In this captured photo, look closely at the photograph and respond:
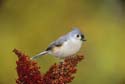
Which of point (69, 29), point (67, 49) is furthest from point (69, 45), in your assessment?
point (69, 29)

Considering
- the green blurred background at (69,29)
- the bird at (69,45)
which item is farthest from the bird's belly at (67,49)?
the green blurred background at (69,29)

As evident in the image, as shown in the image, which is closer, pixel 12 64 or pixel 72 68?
pixel 72 68

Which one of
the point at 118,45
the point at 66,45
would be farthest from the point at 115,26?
the point at 66,45

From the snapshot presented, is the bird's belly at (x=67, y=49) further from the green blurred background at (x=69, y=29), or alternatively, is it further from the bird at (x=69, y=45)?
the green blurred background at (x=69, y=29)

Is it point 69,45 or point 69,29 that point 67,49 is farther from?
point 69,29

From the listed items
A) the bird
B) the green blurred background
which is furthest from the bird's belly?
the green blurred background

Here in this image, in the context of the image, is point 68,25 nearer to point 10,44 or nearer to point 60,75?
point 10,44

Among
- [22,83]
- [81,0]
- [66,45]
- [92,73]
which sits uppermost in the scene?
[81,0]
